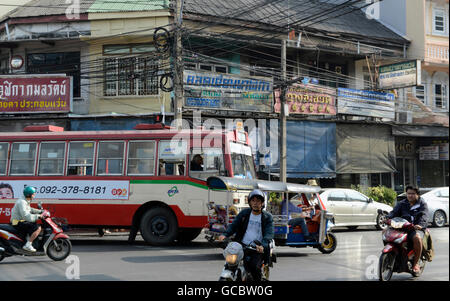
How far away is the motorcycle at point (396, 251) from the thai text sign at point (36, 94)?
16578 millimetres

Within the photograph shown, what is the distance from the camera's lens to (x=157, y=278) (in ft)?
28.4

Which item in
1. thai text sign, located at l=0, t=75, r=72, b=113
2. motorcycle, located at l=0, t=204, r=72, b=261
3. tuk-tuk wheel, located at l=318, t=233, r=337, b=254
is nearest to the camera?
motorcycle, located at l=0, t=204, r=72, b=261

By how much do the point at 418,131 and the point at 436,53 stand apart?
4.73 m

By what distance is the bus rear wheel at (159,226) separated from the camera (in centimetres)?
1353

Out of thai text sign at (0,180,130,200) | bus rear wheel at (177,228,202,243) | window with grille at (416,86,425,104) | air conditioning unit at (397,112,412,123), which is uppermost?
window with grille at (416,86,425,104)

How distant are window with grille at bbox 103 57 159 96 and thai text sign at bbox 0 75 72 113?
178cm

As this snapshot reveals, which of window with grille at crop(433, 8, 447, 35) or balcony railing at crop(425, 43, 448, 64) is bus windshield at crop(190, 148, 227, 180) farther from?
window with grille at crop(433, 8, 447, 35)

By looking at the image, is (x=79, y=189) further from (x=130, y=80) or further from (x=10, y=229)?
(x=130, y=80)

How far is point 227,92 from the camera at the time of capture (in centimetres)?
2244

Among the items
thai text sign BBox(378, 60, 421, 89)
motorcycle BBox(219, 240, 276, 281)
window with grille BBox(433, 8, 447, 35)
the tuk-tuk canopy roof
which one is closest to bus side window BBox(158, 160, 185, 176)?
the tuk-tuk canopy roof

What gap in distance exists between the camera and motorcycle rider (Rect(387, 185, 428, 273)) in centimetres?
848

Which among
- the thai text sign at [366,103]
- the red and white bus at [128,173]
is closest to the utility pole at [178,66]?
the red and white bus at [128,173]

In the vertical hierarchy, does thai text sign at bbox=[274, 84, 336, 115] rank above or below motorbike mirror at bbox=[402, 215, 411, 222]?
above

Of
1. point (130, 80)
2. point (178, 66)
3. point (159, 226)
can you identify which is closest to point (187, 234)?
point (159, 226)
